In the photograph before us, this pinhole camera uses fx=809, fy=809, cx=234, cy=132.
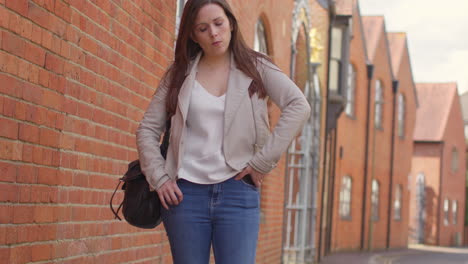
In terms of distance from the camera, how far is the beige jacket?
304cm

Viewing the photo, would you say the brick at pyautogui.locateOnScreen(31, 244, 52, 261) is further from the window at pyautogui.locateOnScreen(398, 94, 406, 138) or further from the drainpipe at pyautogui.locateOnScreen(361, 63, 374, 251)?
the window at pyautogui.locateOnScreen(398, 94, 406, 138)

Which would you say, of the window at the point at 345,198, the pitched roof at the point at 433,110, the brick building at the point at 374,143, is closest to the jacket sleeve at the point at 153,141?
the brick building at the point at 374,143

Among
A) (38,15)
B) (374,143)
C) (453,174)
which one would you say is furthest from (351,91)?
(38,15)

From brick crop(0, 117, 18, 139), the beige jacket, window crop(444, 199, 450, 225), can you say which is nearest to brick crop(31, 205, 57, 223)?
brick crop(0, 117, 18, 139)

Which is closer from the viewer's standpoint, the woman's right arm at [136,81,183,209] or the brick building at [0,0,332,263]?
the woman's right arm at [136,81,183,209]

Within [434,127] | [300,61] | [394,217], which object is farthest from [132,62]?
[434,127]

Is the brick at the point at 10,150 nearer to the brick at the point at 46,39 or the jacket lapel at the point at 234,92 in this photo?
the brick at the point at 46,39

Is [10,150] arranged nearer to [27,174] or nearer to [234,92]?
[27,174]

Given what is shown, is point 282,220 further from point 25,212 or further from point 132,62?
point 25,212

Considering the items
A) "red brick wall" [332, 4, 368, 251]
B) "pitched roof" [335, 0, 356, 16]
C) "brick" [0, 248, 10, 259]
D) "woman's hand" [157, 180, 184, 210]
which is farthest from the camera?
"red brick wall" [332, 4, 368, 251]

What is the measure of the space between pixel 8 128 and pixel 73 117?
31.7 inches

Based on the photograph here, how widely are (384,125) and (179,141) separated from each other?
96.2 feet

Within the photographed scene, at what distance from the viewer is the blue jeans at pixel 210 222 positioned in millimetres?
2949

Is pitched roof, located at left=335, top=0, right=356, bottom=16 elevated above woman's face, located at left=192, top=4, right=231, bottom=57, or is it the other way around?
pitched roof, located at left=335, top=0, right=356, bottom=16
